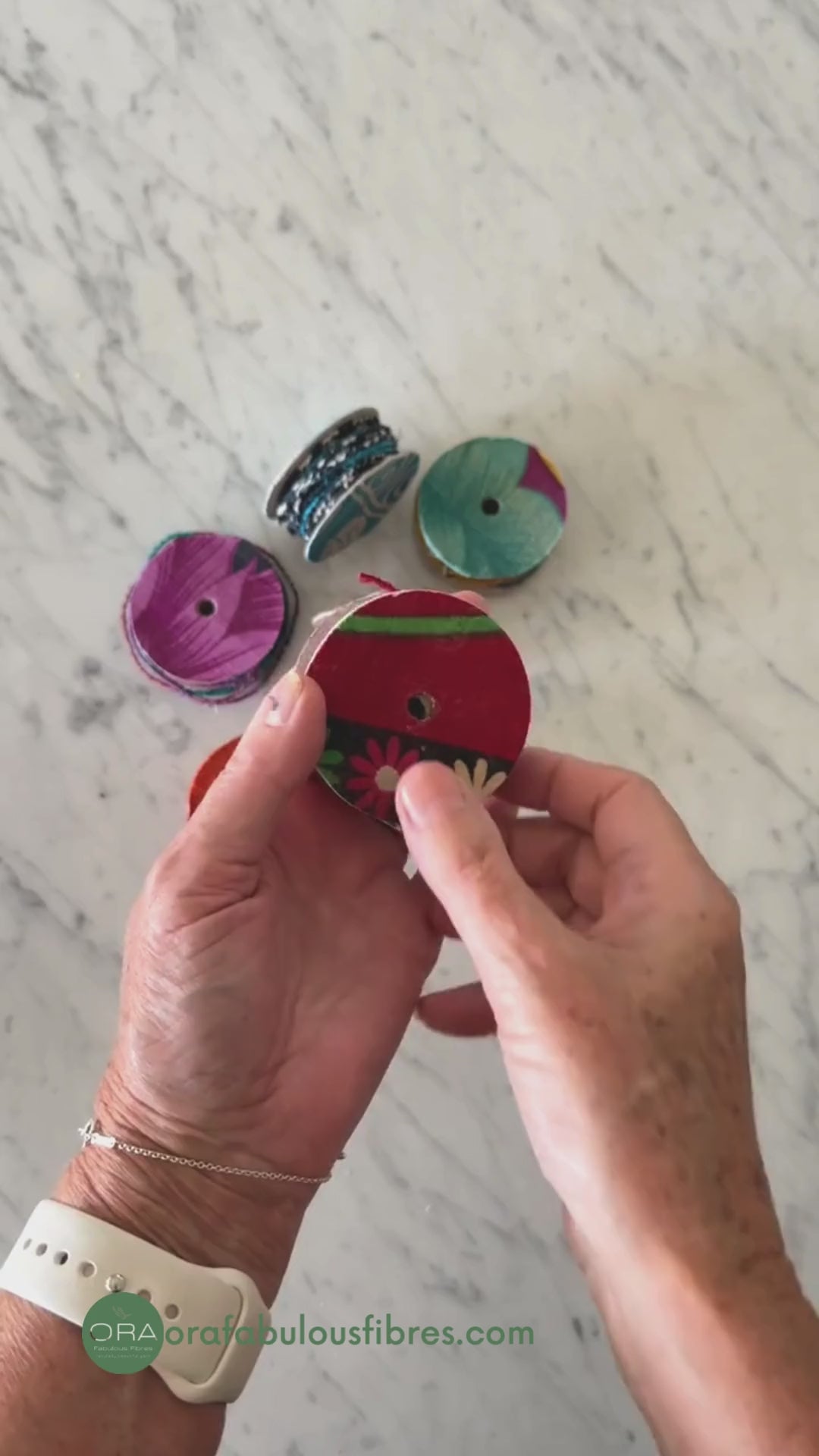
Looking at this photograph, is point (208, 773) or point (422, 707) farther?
point (208, 773)

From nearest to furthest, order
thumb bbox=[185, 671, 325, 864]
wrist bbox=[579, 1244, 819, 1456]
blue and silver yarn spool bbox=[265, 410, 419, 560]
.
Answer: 1. wrist bbox=[579, 1244, 819, 1456]
2. thumb bbox=[185, 671, 325, 864]
3. blue and silver yarn spool bbox=[265, 410, 419, 560]

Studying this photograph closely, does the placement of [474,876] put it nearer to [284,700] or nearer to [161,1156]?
[284,700]

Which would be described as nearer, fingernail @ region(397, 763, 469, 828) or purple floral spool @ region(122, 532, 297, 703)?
fingernail @ region(397, 763, 469, 828)

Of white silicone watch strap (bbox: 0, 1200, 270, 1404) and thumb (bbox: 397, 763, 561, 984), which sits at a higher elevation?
thumb (bbox: 397, 763, 561, 984)

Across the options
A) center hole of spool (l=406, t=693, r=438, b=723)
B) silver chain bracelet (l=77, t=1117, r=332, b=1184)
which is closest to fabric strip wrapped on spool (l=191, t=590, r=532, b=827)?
center hole of spool (l=406, t=693, r=438, b=723)

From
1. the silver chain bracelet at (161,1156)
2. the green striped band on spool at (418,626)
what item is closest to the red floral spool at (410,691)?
the green striped band on spool at (418,626)

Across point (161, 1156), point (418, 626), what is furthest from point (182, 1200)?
point (418, 626)

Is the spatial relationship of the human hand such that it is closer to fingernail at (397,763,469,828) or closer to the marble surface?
fingernail at (397,763,469,828)
